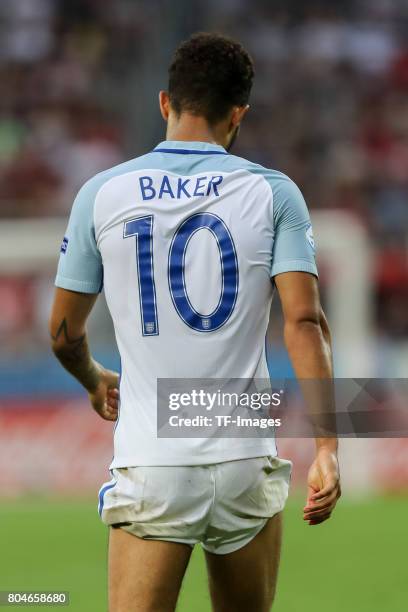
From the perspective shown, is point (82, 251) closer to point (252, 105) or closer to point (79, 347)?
point (79, 347)

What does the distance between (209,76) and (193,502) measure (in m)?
1.08

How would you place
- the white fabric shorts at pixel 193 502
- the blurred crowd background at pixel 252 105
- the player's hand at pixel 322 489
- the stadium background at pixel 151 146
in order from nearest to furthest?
the player's hand at pixel 322 489 < the white fabric shorts at pixel 193 502 < the stadium background at pixel 151 146 < the blurred crowd background at pixel 252 105

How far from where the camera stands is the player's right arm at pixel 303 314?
3150 mm

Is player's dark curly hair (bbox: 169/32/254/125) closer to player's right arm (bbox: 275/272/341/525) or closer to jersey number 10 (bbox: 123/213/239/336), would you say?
jersey number 10 (bbox: 123/213/239/336)

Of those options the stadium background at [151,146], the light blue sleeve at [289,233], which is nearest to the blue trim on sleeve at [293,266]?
the light blue sleeve at [289,233]

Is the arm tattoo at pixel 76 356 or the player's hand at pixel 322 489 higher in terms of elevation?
the arm tattoo at pixel 76 356

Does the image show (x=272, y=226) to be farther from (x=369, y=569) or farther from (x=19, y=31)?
(x=19, y=31)

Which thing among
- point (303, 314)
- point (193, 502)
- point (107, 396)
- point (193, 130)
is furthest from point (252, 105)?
point (193, 502)

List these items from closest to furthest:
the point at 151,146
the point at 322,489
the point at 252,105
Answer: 1. the point at 322,489
2. the point at 151,146
3. the point at 252,105

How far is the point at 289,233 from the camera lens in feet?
10.6

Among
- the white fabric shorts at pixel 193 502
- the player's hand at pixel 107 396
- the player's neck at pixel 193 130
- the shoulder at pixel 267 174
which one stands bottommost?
the white fabric shorts at pixel 193 502

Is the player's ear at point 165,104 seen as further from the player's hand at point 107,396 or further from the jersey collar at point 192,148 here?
the player's hand at point 107,396

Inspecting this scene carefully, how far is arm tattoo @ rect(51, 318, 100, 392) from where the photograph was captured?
11.4ft

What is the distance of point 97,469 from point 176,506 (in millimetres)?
8504
